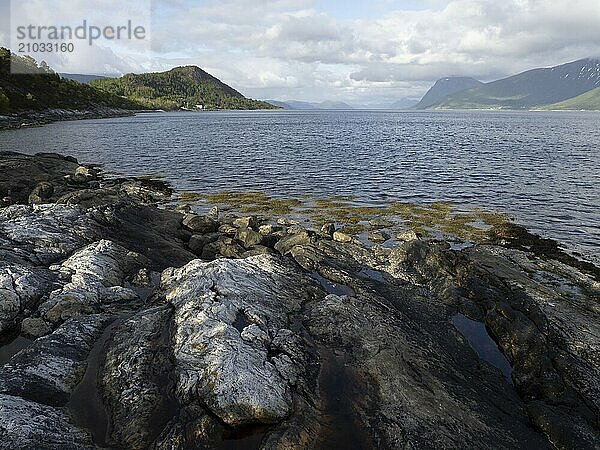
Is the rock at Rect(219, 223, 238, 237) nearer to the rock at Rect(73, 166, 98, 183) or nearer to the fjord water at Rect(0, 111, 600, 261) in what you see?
the fjord water at Rect(0, 111, 600, 261)

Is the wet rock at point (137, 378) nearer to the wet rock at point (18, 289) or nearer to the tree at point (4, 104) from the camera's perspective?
the wet rock at point (18, 289)

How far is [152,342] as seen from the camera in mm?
13727

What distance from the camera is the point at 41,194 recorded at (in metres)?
33.2

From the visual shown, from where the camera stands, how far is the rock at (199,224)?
2898 centimetres

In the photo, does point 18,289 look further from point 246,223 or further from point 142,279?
point 246,223

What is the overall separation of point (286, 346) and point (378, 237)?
16840mm

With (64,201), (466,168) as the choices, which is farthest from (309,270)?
(466,168)

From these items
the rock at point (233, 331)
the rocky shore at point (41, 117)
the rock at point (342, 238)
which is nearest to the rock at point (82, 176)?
the rock at point (342, 238)

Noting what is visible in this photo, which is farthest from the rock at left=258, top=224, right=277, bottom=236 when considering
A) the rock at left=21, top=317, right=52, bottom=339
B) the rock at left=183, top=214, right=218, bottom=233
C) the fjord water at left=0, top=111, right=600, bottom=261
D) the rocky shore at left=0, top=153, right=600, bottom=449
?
the fjord water at left=0, top=111, right=600, bottom=261

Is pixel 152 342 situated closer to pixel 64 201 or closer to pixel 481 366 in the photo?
pixel 481 366

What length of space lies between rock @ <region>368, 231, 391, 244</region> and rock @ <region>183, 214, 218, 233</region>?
1156cm

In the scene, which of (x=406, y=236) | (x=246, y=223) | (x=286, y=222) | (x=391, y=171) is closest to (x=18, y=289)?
(x=246, y=223)

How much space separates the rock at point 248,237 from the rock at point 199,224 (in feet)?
11.4

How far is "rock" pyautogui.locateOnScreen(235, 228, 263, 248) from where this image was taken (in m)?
25.5
